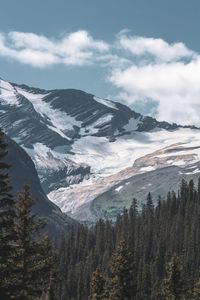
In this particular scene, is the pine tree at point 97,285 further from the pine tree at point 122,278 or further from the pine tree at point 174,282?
the pine tree at point 122,278

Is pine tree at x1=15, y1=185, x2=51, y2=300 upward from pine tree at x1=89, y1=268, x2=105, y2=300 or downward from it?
upward

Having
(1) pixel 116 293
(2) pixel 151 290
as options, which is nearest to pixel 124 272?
(1) pixel 116 293

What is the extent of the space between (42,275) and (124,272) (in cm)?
1593

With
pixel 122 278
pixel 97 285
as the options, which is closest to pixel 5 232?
pixel 122 278

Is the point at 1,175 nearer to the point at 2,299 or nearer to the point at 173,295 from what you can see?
the point at 2,299

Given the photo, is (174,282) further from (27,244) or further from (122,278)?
(27,244)

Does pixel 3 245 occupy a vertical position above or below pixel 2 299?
above

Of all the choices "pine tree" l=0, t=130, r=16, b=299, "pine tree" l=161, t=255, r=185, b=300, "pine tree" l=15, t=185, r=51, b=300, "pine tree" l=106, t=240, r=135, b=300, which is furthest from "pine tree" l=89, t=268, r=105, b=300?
"pine tree" l=0, t=130, r=16, b=299

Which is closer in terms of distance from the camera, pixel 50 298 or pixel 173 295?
pixel 50 298

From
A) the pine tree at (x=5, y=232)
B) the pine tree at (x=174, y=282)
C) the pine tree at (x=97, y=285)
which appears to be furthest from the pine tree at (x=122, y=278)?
the pine tree at (x=5, y=232)

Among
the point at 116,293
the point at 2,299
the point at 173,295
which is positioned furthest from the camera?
the point at 173,295

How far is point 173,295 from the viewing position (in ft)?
213

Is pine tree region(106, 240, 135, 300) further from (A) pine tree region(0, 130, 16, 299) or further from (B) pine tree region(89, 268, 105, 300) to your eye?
(A) pine tree region(0, 130, 16, 299)

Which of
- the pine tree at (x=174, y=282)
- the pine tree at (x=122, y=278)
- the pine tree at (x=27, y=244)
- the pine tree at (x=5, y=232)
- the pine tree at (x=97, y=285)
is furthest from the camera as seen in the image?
the pine tree at (x=97, y=285)
